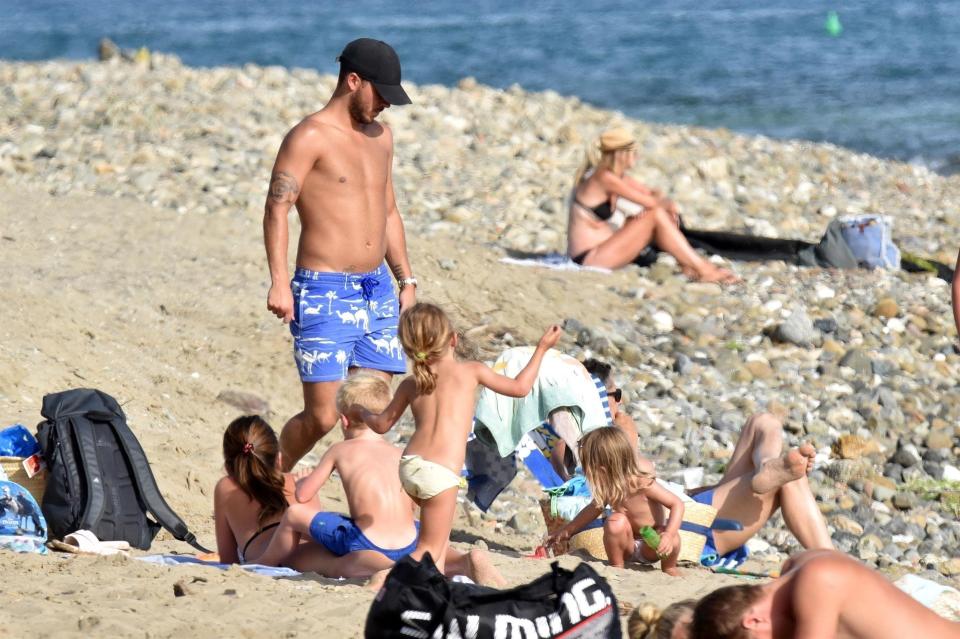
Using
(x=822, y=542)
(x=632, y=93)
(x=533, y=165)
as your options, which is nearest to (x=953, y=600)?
(x=822, y=542)

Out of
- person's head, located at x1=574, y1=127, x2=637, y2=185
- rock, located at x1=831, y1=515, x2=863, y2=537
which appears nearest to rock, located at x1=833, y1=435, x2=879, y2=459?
rock, located at x1=831, y1=515, x2=863, y2=537

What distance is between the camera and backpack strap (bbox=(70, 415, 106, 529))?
5.58m

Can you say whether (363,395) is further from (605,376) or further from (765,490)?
(765,490)

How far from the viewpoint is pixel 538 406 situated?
19.8ft

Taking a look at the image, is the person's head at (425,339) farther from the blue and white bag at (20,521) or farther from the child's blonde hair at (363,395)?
the blue and white bag at (20,521)

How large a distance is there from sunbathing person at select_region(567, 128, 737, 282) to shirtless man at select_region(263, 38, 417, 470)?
179 inches

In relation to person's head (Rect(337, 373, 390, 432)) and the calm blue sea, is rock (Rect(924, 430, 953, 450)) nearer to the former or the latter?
person's head (Rect(337, 373, 390, 432))

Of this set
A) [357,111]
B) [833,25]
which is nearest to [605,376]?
[357,111]

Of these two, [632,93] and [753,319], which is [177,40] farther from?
[753,319]

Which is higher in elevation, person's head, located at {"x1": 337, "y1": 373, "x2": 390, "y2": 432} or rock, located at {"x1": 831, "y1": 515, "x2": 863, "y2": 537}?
person's head, located at {"x1": 337, "y1": 373, "x2": 390, "y2": 432}

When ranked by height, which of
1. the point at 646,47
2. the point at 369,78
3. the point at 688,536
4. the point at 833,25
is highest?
the point at 369,78

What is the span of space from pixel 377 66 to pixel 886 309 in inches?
211

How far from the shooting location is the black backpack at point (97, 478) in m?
5.62

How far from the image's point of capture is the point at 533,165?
46.1 feet
